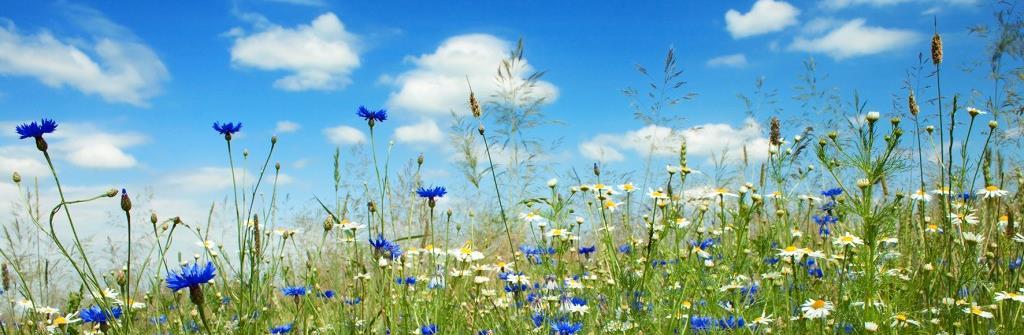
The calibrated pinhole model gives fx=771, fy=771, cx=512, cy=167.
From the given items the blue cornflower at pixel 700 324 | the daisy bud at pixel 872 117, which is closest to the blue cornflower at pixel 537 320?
the blue cornflower at pixel 700 324

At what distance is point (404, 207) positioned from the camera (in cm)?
639

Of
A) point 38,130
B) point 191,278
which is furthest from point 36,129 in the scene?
point 191,278

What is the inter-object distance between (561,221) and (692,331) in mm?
661

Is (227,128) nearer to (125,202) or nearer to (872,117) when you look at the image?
(125,202)

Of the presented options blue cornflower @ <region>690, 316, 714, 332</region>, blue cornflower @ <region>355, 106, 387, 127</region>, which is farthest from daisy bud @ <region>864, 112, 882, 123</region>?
blue cornflower @ <region>355, 106, 387, 127</region>

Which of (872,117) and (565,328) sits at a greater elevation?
(872,117)

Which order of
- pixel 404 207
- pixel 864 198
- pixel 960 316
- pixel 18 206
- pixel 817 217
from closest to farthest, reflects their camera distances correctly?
1. pixel 864 198
2. pixel 960 316
3. pixel 817 217
4. pixel 18 206
5. pixel 404 207

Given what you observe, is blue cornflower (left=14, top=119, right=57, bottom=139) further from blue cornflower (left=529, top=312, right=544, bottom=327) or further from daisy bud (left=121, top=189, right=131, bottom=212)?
blue cornflower (left=529, top=312, right=544, bottom=327)

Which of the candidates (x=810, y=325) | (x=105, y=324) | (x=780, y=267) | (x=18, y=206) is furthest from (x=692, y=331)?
(x=18, y=206)

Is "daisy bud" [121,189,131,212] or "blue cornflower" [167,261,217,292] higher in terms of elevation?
"daisy bud" [121,189,131,212]

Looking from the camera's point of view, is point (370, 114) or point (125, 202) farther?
point (370, 114)

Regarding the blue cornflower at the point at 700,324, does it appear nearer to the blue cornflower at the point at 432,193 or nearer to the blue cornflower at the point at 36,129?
the blue cornflower at the point at 432,193

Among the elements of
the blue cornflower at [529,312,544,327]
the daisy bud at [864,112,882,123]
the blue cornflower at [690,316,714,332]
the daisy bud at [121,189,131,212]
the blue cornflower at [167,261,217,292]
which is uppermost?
the daisy bud at [864,112,882,123]

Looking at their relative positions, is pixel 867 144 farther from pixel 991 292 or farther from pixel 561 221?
pixel 561 221
